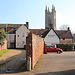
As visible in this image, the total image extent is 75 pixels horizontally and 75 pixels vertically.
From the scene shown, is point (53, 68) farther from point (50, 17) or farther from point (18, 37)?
point (50, 17)

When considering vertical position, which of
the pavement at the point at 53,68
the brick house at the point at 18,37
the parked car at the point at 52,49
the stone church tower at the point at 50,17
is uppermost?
the stone church tower at the point at 50,17

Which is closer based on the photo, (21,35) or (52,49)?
(52,49)

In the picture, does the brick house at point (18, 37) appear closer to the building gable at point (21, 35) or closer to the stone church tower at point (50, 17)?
the building gable at point (21, 35)

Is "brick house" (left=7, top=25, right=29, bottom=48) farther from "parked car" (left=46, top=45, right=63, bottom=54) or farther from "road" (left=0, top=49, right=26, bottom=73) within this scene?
"road" (left=0, top=49, right=26, bottom=73)

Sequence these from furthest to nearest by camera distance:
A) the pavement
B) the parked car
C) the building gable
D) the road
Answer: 1. the building gable
2. the parked car
3. the road
4. the pavement

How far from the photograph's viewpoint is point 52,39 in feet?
159

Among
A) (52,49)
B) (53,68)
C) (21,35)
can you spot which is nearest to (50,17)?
(21,35)

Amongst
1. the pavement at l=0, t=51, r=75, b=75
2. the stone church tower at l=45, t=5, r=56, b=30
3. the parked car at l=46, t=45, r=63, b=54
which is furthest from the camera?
the stone church tower at l=45, t=5, r=56, b=30

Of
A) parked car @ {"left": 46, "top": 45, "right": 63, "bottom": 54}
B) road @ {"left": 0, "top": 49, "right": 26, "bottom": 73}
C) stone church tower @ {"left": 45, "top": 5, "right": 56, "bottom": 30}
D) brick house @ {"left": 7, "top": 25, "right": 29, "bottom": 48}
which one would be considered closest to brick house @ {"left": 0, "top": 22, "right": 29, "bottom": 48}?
brick house @ {"left": 7, "top": 25, "right": 29, "bottom": 48}

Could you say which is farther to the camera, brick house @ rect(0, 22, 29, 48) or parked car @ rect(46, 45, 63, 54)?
brick house @ rect(0, 22, 29, 48)

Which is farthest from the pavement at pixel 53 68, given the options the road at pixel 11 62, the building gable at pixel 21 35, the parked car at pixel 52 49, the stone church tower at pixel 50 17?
the stone church tower at pixel 50 17

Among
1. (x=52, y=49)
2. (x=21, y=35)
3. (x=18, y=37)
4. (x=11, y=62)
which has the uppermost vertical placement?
(x=21, y=35)

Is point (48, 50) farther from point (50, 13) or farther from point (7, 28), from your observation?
point (50, 13)

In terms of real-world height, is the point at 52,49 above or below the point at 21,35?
below
